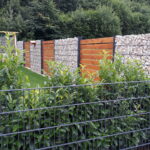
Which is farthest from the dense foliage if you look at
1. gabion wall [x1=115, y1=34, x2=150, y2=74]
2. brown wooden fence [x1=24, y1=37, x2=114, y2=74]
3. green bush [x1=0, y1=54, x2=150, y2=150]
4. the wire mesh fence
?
the wire mesh fence

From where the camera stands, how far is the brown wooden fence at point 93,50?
758 cm

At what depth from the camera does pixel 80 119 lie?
9.61 feet

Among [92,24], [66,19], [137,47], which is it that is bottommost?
[137,47]

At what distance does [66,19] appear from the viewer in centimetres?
2811

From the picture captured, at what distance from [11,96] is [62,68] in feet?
2.91

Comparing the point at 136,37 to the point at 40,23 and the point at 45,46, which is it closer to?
the point at 45,46

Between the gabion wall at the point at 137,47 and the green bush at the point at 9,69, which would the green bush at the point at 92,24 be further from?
the green bush at the point at 9,69

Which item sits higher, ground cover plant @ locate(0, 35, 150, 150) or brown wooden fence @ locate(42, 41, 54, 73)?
brown wooden fence @ locate(42, 41, 54, 73)

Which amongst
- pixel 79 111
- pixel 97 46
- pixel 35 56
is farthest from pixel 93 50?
pixel 35 56

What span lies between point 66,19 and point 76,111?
26.3m

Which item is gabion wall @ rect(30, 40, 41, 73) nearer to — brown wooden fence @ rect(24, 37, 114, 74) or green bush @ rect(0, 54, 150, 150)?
brown wooden fence @ rect(24, 37, 114, 74)

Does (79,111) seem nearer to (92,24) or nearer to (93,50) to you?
(93,50)

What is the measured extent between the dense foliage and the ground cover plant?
23012mm

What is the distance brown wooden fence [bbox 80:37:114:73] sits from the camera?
758cm
